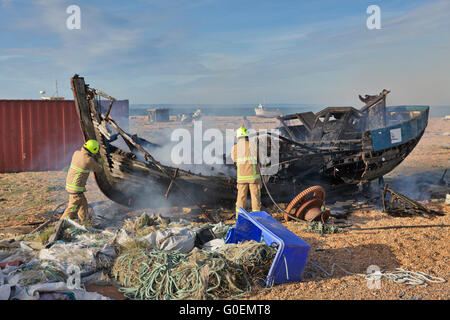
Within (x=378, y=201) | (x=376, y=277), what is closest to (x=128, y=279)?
(x=376, y=277)

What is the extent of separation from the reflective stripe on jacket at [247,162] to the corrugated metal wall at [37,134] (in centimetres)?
703

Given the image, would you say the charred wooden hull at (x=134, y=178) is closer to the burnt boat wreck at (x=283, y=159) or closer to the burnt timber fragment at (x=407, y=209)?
the burnt boat wreck at (x=283, y=159)

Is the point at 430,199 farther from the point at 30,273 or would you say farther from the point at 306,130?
the point at 30,273

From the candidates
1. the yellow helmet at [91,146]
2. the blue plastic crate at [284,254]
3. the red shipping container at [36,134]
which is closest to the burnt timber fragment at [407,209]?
the blue plastic crate at [284,254]

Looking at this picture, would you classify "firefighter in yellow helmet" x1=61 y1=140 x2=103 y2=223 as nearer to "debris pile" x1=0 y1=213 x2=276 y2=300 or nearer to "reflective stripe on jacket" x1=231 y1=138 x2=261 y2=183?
"debris pile" x1=0 y1=213 x2=276 y2=300

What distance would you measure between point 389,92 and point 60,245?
8.91 meters

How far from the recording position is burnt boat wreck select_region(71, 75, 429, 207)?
6.89 meters

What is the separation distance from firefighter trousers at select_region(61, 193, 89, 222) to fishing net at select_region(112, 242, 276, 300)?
86.4 inches

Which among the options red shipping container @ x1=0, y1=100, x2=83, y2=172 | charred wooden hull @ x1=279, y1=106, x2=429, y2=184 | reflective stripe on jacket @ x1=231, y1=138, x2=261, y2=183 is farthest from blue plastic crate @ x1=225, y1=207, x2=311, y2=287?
red shipping container @ x1=0, y1=100, x2=83, y2=172

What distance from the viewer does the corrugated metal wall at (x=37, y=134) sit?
12.5 meters

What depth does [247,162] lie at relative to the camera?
6480mm

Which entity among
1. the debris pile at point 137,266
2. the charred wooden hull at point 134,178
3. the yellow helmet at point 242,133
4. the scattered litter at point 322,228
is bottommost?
the scattered litter at point 322,228

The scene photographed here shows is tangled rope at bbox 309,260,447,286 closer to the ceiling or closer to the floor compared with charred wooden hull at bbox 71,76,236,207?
closer to the floor

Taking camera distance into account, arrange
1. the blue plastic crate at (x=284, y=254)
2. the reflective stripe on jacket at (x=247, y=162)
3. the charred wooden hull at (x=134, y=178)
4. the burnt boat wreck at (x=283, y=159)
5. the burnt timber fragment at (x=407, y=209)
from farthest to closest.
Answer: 1. the burnt timber fragment at (x=407, y=209)
2. the burnt boat wreck at (x=283, y=159)
3. the charred wooden hull at (x=134, y=178)
4. the reflective stripe on jacket at (x=247, y=162)
5. the blue plastic crate at (x=284, y=254)
